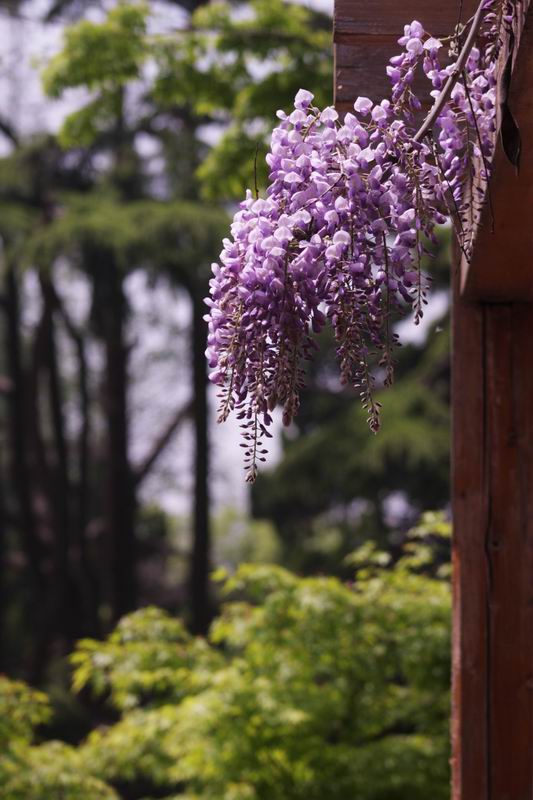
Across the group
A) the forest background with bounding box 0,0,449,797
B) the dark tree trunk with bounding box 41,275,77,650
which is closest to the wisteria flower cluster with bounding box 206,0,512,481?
the forest background with bounding box 0,0,449,797

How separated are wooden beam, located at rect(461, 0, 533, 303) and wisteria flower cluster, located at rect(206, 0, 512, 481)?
0.06 meters

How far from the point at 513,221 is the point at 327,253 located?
433 millimetres

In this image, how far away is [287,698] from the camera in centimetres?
436

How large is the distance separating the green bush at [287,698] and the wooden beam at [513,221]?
8.16ft

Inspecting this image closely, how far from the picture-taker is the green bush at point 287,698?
439cm

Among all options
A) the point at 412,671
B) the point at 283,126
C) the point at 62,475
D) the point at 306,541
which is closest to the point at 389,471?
the point at 306,541

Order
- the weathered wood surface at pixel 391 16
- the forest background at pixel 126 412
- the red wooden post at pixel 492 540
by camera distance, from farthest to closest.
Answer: the forest background at pixel 126 412
the red wooden post at pixel 492 540
the weathered wood surface at pixel 391 16

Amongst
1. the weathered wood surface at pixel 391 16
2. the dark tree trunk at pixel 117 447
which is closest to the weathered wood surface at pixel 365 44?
the weathered wood surface at pixel 391 16

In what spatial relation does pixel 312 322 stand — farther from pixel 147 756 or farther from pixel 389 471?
pixel 389 471

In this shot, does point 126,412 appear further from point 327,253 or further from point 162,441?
point 327,253

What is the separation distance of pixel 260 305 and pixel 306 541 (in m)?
12.3

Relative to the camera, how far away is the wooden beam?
133 centimetres

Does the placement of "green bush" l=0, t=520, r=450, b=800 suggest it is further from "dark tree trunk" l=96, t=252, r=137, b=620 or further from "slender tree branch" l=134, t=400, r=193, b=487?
"slender tree branch" l=134, t=400, r=193, b=487

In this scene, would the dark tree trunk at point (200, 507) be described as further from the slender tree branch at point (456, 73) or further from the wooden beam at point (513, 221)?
the slender tree branch at point (456, 73)
